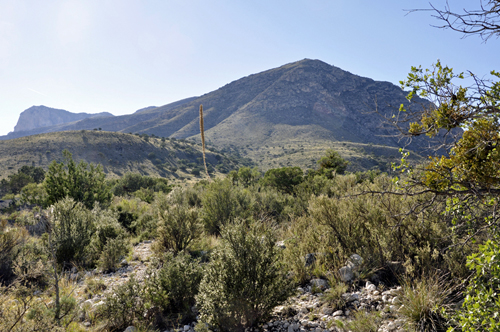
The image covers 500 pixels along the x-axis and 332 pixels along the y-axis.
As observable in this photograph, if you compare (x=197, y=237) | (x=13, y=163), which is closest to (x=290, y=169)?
(x=197, y=237)

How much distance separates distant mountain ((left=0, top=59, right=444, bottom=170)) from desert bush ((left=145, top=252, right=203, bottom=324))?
53705 mm

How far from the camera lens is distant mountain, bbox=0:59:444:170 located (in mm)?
77875

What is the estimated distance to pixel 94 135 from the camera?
5388cm

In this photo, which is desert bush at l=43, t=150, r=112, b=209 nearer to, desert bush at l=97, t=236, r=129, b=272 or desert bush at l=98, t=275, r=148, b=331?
desert bush at l=97, t=236, r=129, b=272

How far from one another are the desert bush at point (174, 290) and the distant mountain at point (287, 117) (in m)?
53.7

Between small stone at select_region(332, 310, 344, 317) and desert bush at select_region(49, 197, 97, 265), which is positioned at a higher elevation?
desert bush at select_region(49, 197, 97, 265)

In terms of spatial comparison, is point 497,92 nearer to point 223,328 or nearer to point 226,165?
point 223,328

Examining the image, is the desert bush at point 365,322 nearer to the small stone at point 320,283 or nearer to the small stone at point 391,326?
the small stone at point 391,326

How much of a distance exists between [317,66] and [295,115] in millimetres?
52799

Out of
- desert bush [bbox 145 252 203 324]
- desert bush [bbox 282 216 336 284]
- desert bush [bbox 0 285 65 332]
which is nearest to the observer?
desert bush [bbox 0 285 65 332]

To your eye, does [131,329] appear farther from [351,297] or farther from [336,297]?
[351,297]

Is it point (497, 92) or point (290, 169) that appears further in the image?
point (290, 169)

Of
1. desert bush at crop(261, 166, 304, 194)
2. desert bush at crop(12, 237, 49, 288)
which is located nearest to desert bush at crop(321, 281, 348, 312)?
desert bush at crop(12, 237, 49, 288)

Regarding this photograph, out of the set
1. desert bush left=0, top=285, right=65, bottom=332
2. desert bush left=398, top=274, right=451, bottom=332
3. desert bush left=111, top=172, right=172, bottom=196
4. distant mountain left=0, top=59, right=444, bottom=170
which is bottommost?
desert bush left=111, top=172, right=172, bottom=196
